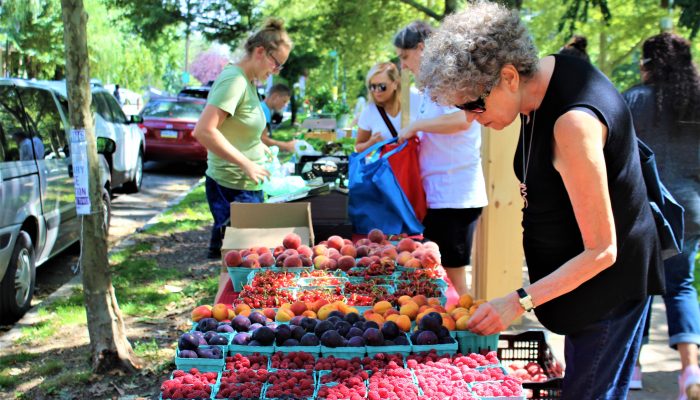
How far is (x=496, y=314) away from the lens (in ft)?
7.98

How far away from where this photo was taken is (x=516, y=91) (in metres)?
2.22

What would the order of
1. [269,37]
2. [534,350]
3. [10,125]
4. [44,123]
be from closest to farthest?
[534,350]
[269,37]
[10,125]
[44,123]

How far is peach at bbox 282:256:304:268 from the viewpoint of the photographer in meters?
3.69

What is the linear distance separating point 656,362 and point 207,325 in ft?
11.9

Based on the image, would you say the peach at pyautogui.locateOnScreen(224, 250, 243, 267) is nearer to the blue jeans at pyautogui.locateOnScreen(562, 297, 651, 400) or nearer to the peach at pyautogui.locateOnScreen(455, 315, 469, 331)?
the peach at pyautogui.locateOnScreen(455, 315, 469, 331)

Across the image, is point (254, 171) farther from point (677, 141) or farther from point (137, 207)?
point (137, 207)

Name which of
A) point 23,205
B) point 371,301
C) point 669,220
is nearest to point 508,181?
point 371,301

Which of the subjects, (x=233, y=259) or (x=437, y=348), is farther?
(x=233, y=259)

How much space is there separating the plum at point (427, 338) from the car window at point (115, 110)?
1018 centimetres

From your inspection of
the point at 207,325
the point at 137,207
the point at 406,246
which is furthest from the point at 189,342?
the point at 137,207

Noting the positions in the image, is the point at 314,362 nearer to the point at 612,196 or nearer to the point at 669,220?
the point at 612,196

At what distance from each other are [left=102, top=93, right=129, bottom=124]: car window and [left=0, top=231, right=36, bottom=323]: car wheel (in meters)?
5.97

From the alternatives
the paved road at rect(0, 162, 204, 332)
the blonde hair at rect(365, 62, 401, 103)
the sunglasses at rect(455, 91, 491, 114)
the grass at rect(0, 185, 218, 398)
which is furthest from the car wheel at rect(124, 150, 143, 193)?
the sunglasses at rect(455, 91, 491, 114)

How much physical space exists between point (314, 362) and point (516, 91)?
118 cm
